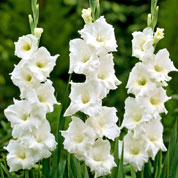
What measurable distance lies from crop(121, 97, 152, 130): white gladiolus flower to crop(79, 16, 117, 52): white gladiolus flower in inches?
A: 15.2

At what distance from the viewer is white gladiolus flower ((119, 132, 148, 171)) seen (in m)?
3.53

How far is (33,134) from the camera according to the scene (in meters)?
3.44

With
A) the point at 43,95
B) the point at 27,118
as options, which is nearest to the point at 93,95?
the point at 43,95

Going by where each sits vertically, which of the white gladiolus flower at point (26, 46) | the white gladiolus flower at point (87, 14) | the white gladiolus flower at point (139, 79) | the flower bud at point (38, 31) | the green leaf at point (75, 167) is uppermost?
the white gladiolus flower at point (87, 14)

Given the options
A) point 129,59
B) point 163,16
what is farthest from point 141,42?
point 129,59

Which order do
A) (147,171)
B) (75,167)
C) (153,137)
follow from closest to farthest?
(153,137), (75,167), (147,171)

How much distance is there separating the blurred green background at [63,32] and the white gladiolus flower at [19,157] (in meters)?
3.07

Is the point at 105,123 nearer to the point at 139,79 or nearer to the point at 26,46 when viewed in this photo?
the point at 139,79

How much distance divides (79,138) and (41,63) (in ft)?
1.74

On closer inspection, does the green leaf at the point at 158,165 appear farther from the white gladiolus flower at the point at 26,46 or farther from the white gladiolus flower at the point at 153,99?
the white gladiolus flower at the point at 26,46

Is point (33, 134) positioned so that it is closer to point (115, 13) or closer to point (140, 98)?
point (140, 98)

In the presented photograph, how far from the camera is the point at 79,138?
3459 mm

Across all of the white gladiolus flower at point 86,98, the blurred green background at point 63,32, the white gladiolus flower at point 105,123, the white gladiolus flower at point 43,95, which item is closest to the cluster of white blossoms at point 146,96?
the white gladiolus flower at point 105,123

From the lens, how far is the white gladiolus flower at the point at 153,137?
3.50 m
